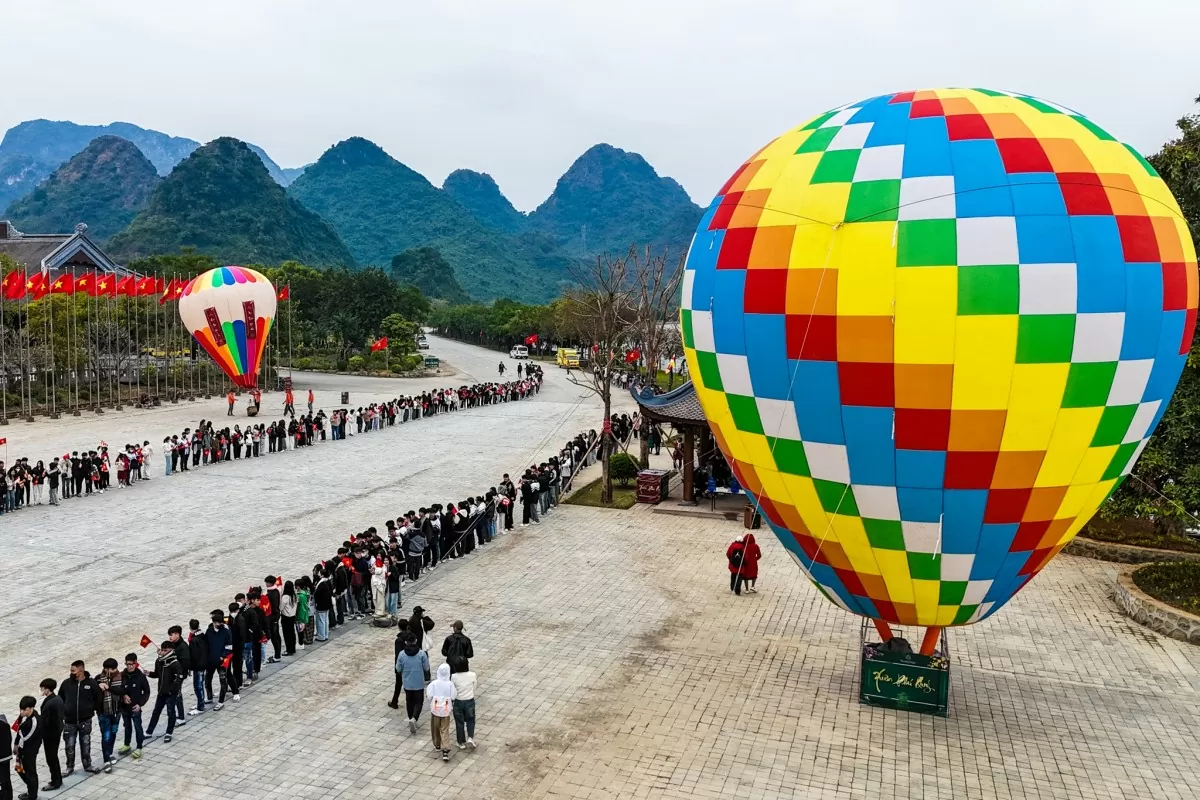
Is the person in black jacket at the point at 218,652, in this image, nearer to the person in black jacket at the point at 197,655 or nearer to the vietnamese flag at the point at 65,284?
the person in black jacket at the point at 197,655

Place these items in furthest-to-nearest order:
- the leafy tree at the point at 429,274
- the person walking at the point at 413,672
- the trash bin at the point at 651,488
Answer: the leafy tree at the point at 429,274 → the trash bin at the point at 651,488 → the person walking at the point at 413,672

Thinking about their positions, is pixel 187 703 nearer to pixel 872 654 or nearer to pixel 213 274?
pixel 872 654

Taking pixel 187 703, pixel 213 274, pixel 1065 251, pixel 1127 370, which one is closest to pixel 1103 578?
pixel 1127 370

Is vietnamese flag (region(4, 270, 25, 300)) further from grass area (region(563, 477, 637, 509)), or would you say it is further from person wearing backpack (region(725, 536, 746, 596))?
person wearing backpack (region(725, 536, 746, 596))

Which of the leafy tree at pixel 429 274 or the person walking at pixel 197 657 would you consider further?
the leafy tree at pixel 429 274

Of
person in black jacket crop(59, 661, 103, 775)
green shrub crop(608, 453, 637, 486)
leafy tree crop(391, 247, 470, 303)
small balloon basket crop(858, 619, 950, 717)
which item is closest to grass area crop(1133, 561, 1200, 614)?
small balloon basket crop(858, 619, 950, 717)

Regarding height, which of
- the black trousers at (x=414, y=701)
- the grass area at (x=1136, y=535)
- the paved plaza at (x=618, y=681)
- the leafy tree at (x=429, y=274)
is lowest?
the paved plaza at (x=618, y=681)

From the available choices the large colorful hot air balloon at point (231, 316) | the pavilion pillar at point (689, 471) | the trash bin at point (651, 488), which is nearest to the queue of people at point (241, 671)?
the trash bin at point (651, 488)
